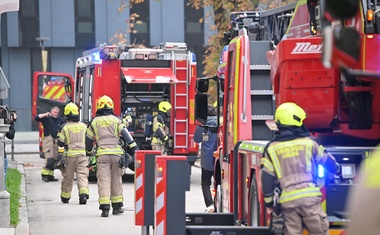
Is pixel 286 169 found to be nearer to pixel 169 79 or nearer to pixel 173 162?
pixel 173 162

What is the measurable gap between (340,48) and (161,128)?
16.3 metres

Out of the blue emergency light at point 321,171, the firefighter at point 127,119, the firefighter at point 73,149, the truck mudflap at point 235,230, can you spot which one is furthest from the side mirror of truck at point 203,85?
the firefighter at point 127,119

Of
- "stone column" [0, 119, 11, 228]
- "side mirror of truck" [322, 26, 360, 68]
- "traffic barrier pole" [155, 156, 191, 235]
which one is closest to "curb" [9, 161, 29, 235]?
"stone column" [0, 119, 11, 228]

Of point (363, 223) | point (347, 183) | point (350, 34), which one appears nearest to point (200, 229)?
point (347, 183)

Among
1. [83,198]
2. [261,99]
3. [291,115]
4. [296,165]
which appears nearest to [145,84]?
[83,198]

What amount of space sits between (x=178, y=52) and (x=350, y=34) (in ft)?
59.4

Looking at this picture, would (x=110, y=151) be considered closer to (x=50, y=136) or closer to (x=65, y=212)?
(x=65, y=212)

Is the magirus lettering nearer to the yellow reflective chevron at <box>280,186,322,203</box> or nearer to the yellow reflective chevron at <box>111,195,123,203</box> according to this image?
the yellow reflective chevron at <box>280,186,322,203</box>

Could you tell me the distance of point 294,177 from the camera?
7555 mm

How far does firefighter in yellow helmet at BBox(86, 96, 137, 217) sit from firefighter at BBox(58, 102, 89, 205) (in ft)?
5.74

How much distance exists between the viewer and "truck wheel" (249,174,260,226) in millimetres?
8875

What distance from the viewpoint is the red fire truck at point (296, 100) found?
25.4ft

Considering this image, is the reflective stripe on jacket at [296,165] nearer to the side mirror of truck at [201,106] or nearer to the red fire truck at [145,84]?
the side mirror of truck at [201,106]

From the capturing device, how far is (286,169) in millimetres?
7594
